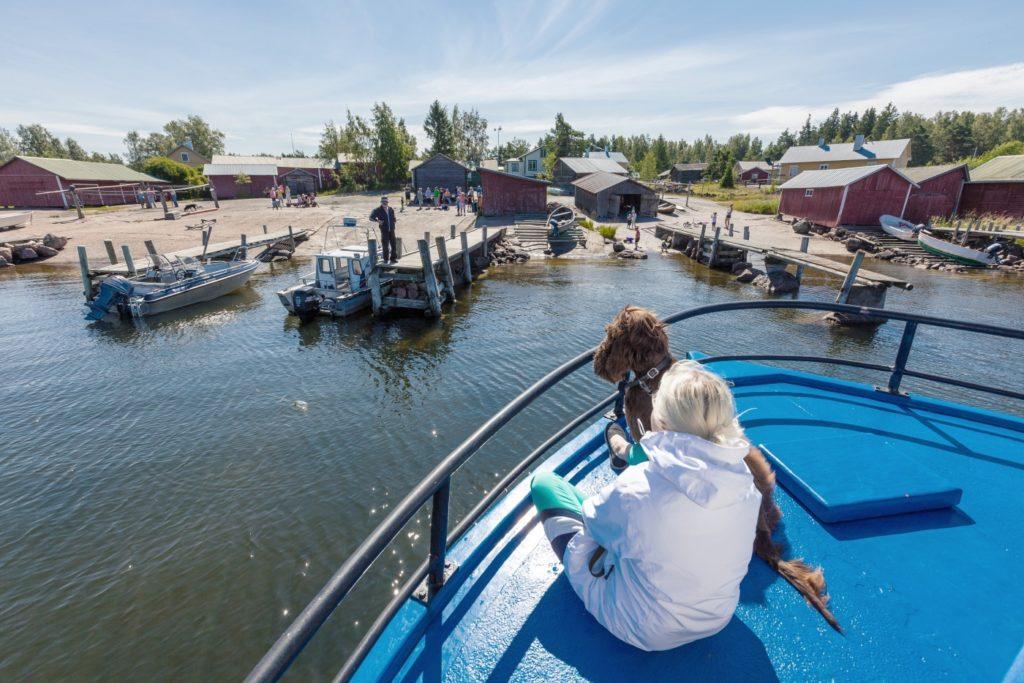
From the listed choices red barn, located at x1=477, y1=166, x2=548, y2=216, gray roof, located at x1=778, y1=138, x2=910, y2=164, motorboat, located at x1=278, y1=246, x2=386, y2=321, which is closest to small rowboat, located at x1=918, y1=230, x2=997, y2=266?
red barn, located at x1=477, y1=166, x2=548, y2=216

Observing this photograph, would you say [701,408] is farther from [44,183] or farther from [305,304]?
[44,183]

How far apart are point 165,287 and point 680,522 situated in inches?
816

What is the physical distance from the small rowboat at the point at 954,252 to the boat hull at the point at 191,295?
38.9 meters

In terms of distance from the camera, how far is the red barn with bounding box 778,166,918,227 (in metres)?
32.7

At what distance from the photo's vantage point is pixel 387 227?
16.0 metres

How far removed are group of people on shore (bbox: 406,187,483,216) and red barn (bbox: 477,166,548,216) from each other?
1.95m

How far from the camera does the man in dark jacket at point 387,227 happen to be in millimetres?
15242

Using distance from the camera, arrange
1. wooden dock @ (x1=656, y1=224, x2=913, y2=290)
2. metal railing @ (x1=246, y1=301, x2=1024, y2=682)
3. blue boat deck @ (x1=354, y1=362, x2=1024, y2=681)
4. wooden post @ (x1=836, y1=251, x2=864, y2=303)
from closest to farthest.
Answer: metal railing @ (x1=246, y1=301, x2=1024, y2=682), blue boat deck @ (x1=354, y1=362, x2=1024, y2=681), wooden post @ (x1=836, y1=251, x2=864, y2=303), wooden dock @ (x1=656, y1=224, x2=913, y2=290)

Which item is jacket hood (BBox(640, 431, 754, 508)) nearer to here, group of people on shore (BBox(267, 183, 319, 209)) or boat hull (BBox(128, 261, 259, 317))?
boat hull (BBox(128, 261, 259, 317))

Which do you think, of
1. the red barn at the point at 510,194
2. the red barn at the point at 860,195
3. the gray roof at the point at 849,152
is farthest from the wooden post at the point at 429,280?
the gray roof at the point at 849,152

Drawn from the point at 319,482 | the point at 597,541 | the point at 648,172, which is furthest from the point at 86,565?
the point at 648,172

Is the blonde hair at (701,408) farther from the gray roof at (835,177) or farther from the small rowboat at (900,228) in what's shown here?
the gray roof at (835,177)

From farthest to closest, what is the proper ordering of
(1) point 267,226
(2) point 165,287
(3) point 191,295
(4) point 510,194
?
(4) point 510,194 → (1) point 267,226 → (3) point 191,295 → (2) point 165,287

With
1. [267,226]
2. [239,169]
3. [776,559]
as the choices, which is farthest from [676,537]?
[239,169]
